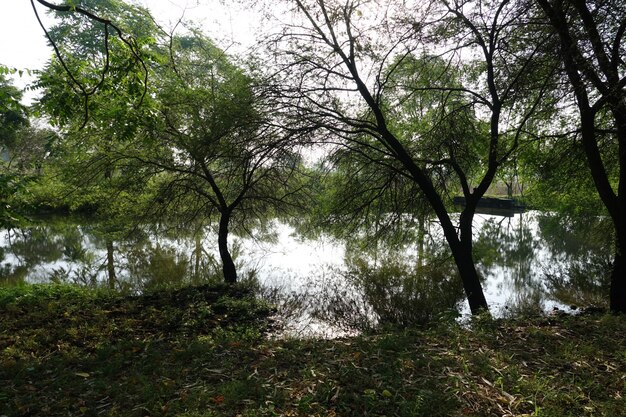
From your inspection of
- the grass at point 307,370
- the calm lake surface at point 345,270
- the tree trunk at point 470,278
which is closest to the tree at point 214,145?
the calm lake surface at point 345,270

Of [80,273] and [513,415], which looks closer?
[513,415]

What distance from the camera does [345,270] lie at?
44.6 ft

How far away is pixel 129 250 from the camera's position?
1684 centimetres

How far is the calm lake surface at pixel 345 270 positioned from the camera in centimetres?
916

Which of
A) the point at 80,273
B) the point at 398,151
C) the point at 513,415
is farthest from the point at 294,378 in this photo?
the point at 80,273

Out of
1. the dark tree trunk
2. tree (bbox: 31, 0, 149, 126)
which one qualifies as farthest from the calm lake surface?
tree (bbox: 31, 0, 149, 126)

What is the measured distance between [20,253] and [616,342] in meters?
20.2

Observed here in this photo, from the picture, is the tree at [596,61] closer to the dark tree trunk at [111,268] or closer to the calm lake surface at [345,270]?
the calm lake surface at [345,270]

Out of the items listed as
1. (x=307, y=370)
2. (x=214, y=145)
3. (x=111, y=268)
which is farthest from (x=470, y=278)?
(x=111, y=268)

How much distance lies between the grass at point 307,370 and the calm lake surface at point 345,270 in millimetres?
2076

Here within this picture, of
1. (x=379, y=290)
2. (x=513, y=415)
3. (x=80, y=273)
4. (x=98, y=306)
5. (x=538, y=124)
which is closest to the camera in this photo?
(x=513, y=415)

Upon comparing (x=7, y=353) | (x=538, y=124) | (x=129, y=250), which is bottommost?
(x=7, y=353)

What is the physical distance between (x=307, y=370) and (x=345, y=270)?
31.5ft

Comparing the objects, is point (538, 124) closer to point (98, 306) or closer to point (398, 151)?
point (398, 151)
